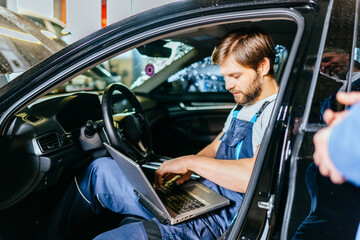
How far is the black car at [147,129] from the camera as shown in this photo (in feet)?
2.82

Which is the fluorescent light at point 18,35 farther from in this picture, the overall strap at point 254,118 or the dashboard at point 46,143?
the overall strap at point 254,118

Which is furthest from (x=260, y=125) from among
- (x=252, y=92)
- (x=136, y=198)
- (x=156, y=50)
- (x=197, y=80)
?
(x=197, y=80)

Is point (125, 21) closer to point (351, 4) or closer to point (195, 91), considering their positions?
point (351, 4)

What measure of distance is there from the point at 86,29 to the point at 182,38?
111 cm

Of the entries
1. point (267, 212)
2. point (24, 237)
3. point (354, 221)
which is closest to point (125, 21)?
point (267, 212)

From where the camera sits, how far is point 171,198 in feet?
4.72

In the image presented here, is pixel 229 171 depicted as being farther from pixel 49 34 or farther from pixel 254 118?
pixel 49 34

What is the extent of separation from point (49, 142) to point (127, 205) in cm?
50

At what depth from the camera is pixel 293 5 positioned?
101 cm

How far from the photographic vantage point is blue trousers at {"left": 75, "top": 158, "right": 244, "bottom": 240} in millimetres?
1247

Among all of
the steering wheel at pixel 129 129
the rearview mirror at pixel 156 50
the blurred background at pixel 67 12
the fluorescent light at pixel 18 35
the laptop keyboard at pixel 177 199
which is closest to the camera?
the laptop keyboard at pixel 177 199

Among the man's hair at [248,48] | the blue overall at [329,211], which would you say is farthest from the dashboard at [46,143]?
the blue overall at [329,211]

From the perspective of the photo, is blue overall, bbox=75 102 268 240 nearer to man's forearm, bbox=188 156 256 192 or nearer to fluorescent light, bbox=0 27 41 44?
man's forearm, bbox=188 156 256 192

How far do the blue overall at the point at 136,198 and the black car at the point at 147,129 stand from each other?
0.13 meters
